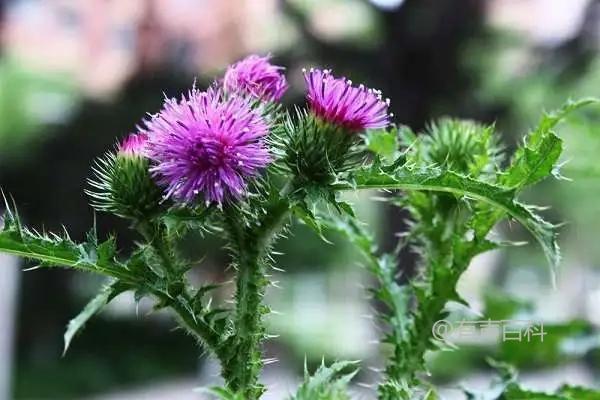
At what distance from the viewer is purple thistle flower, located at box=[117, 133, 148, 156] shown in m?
0.53

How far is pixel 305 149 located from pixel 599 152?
681mm

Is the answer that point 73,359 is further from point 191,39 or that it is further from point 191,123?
point 191,123

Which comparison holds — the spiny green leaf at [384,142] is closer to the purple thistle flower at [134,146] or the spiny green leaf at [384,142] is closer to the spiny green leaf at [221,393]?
the purple thistle flower at [134,146]

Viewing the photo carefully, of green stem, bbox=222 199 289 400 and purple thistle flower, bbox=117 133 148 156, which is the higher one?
purple thistle flower, bbox=117 133 148 156

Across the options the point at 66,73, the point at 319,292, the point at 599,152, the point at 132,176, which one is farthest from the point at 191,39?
the point at 132,176

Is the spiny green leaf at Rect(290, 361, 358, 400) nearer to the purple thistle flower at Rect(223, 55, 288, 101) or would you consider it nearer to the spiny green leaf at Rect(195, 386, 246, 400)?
the spiny green leaf at Rect(195, 386, 246, 400)

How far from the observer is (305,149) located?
0.51 metres

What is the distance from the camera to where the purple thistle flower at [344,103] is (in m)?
0.53

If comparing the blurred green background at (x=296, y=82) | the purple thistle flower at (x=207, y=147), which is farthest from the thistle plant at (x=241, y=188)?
the blurred green background at (x=296, y=82)

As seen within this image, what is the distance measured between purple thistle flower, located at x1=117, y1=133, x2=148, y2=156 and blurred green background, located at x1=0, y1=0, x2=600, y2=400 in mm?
212

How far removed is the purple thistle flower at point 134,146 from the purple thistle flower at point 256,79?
6cm

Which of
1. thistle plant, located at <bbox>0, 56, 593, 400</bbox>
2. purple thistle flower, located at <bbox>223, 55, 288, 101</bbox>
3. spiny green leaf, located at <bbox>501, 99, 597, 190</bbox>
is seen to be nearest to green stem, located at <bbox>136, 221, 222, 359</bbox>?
thistle plant, located at <bbox>0, 56, 593, 400</bbox>

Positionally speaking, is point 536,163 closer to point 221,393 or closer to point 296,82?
point 221,393

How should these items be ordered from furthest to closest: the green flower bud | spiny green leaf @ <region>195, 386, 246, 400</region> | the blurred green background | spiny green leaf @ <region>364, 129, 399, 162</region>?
the blurred green background, spiny green leaf @ <region>364, 129, 399, 162</region>, the green flower bud, spiny green leaf @ <region>195, 386, 246, 400</region>
